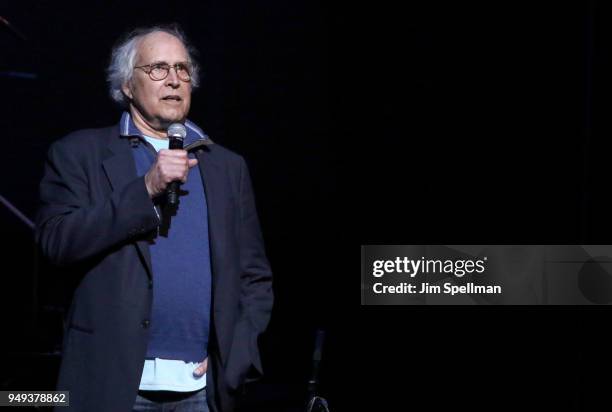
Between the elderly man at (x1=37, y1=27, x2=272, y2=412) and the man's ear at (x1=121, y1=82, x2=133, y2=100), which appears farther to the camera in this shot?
the man's ear at (x1=121, y1=82, x2=133, y2=100)

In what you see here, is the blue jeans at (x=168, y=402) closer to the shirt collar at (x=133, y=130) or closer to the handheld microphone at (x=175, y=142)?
the handheld microphone at (x=175, y=142)

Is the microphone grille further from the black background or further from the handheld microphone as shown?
the black background

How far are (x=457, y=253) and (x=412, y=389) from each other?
653mm

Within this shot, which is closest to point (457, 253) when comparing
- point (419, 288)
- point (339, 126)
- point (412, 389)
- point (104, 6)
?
point (419, 288)

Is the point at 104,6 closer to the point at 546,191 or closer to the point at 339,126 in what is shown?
the point at 339,126

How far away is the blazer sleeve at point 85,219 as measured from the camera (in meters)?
1.76

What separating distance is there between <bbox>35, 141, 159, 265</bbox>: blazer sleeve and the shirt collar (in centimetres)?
19

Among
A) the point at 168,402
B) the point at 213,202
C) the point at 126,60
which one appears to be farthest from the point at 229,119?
the point at 168,402

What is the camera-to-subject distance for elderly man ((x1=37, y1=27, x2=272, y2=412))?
1.78m

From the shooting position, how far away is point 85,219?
1772 mm

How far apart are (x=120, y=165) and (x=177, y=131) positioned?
6.5 inches

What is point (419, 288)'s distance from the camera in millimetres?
3271

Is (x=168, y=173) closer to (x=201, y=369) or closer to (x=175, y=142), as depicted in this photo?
(x=175, y=142)

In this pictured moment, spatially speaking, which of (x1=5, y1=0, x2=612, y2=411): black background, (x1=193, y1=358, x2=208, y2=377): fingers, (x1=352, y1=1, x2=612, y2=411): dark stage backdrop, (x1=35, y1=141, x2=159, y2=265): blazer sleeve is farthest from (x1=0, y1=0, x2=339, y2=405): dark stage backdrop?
(x1=35, y1=141, x2=159, y2=265): blazer sleeve
